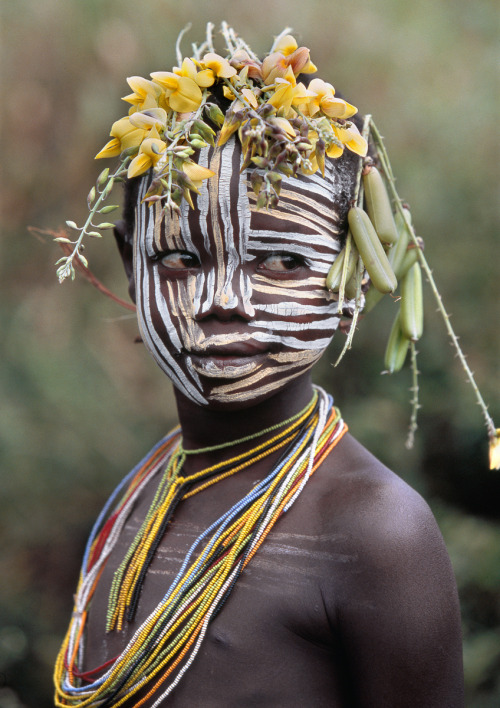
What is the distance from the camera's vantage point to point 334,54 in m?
4.03

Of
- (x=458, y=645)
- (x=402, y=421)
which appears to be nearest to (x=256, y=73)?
(x=458, y=645)

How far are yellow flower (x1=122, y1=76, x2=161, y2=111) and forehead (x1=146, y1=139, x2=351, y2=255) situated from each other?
A: 160 mm

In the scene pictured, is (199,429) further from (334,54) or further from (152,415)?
(334,54)

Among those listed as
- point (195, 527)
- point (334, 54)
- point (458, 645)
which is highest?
point (334, 54)

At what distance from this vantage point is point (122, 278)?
394 centimetres

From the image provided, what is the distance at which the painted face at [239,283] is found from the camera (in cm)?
152

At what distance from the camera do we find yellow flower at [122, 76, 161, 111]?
1.55m

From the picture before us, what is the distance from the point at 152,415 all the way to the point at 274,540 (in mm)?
Answer: 2448

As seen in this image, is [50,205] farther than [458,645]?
Yes

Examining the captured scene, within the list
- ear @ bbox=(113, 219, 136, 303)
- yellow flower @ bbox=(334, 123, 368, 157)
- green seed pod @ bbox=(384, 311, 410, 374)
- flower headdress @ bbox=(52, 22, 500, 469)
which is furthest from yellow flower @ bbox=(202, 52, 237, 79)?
green seed pod @ bbox=(384, 311, 410, 374)

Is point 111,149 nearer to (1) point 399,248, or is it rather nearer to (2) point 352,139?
(2) point 352,139

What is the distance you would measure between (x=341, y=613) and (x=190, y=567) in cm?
34

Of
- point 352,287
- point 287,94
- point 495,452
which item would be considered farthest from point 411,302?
point 287,94

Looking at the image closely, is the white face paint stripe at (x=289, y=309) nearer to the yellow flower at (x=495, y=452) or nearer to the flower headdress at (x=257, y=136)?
the flower headdress at (x=257, y=136)
